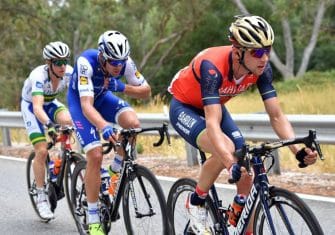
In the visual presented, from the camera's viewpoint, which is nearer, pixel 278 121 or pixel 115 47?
pixel 278 121

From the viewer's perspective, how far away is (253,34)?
167 inches

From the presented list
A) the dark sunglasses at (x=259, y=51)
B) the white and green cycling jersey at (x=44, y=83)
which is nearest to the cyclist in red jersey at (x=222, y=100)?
the dark sunglasses at (x=259, y=51)

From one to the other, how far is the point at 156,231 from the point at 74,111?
135cm

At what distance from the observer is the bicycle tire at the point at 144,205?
5184mm

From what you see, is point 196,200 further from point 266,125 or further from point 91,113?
point 266,125

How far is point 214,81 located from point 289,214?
1.09 meters

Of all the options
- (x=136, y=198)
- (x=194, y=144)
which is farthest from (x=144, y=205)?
(x=194, y=144)

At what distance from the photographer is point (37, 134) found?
725 cm

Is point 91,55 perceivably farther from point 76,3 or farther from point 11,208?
point 76,3

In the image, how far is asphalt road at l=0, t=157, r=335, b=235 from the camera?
21.8 ft

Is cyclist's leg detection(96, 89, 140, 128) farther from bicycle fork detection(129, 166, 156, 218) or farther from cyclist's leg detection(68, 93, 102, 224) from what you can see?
bicycle fork detection(129, 166, 156, 218)

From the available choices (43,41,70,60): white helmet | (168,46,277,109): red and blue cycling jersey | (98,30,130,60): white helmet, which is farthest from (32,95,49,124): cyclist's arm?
(168,46,277,109): red and blue cycling jersey

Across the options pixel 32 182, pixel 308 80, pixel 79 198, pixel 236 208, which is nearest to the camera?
pixel 236 208

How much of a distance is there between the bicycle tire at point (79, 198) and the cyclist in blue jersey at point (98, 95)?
438 millimetres
